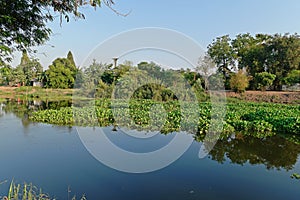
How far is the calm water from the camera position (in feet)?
13.5

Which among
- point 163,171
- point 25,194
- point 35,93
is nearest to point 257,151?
point 163,171

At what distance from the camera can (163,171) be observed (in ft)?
16.9

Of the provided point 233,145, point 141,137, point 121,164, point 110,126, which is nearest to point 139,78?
point 110,126

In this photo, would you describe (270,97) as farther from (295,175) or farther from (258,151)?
(295,175)

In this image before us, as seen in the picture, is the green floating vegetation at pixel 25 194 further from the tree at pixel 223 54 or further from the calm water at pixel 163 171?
the tree at pixel 223 54

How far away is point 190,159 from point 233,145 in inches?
78.8

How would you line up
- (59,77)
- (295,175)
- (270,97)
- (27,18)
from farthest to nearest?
(59,77) < (270,97) < (295,175) < (27,18)

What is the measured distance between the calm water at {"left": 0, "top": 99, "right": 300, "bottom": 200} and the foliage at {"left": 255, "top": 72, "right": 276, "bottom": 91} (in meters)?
13.9

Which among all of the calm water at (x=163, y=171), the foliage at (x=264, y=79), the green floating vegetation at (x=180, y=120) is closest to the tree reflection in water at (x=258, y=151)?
the calm water at (x=163, y=171)

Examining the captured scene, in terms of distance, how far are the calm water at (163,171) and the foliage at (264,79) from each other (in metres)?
13.9

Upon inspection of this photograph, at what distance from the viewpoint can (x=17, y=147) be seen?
661 cm

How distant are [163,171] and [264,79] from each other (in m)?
17.9

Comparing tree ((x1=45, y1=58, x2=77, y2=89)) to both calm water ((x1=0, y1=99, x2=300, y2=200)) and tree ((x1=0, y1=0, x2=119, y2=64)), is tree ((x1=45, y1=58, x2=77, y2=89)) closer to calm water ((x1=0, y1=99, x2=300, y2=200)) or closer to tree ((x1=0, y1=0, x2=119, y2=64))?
calm water ((x1=0, y1=99, x2=300, y2=200))

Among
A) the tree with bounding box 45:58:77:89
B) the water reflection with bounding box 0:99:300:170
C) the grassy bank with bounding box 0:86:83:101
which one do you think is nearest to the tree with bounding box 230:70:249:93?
the water reflection with bounding box 0:99:300:170
